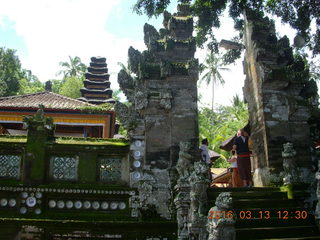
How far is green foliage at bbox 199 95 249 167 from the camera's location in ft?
98.1

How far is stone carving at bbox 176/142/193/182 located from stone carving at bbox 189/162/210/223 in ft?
1.73

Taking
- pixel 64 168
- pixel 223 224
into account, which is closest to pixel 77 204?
pixel 64 168

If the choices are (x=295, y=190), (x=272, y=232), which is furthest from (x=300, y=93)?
(x=272, y=232)

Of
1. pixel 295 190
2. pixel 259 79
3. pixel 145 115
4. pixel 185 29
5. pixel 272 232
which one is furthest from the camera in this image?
pixel 185 29

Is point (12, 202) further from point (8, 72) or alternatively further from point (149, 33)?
point (8, 72)

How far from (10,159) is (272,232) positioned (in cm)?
552

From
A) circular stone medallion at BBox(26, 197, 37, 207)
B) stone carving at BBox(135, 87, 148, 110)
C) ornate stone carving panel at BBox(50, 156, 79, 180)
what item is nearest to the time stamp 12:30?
stone carving at BBox(135, 87, 148, 110)

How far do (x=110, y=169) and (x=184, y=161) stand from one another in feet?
Result: 5.44

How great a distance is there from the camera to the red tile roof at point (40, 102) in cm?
1436

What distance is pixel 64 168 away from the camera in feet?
25.1

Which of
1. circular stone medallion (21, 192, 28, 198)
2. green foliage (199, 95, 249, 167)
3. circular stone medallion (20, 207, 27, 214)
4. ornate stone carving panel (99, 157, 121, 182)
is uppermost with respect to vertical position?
green foliage (199, 95, 249, 167)

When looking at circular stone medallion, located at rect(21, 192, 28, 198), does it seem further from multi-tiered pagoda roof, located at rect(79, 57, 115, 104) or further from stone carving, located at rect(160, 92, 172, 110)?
multi-tiered pagoda roof, located at rect(79, 57, 115, 104)

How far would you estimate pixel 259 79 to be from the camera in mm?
8914

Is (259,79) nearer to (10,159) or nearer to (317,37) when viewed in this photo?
(317,37)
